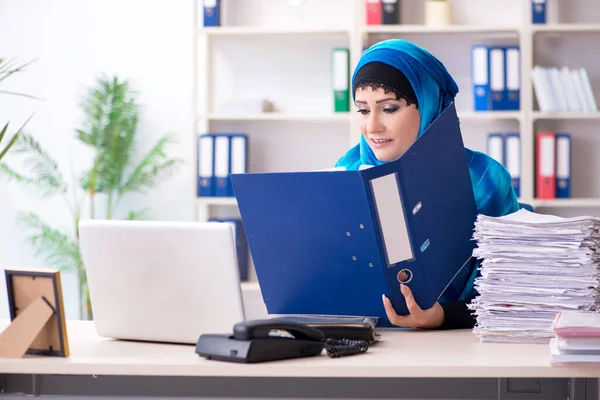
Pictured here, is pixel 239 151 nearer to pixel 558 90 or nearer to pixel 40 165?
pixel 40 165

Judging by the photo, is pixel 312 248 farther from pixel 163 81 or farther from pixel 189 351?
pixel 163 81

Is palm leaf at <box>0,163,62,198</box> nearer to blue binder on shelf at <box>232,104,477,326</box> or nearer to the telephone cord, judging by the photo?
blue binder on shelf at <box>232,104,477,326</box>

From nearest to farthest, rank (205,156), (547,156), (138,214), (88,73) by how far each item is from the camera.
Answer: (547,156)
(205,156)
(138,214)
(88,73)

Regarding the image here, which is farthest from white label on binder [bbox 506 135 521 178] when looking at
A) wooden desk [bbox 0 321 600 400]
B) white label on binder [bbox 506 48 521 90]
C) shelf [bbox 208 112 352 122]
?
wooden desk [bbox 0 321 600 400]

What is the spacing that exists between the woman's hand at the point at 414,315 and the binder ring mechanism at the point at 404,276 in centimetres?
1

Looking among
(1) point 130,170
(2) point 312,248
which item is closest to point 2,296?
(1) point 130,170

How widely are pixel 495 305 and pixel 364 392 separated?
345 millimetres

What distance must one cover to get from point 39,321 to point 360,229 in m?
0.61

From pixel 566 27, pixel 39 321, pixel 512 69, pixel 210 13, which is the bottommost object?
pixel 39 321

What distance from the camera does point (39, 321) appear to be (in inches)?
59.3

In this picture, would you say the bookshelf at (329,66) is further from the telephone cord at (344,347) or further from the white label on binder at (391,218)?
the telephone cord at (344,347)

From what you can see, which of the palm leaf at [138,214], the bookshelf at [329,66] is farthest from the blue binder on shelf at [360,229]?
the palm leaf at [138,214]

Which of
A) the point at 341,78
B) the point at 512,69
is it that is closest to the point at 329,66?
the point at 341,78

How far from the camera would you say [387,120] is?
2137mm
